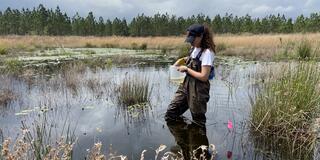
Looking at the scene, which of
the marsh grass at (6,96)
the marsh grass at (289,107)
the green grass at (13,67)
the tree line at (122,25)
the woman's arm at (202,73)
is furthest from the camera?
the tree line at (122,25)

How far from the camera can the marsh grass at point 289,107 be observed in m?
4.85

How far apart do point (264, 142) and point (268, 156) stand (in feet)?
1.51

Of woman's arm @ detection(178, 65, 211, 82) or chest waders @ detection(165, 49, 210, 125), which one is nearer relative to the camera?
woman's arm @ detection(178, 65, 211, 82)

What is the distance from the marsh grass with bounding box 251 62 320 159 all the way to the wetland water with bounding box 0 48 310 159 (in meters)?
0.35

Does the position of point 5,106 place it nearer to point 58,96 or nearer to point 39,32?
point 58,96

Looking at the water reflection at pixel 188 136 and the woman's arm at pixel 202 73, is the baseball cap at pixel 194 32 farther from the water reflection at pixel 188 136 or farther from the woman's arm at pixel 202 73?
the water reflection at pixel 188 136

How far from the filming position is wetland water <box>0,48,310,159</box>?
5075 millimetres

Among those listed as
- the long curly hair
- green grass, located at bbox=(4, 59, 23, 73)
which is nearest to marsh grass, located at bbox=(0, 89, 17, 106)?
green grass, located at bbox=(4, 59, 23, 73)

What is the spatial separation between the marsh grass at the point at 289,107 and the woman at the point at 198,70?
83cm

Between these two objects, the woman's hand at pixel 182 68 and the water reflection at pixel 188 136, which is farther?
the woman's hand at pixel 182 68

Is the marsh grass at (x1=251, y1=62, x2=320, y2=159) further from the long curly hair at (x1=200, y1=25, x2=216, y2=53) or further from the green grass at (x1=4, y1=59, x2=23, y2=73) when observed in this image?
the green grass at (x1=4, y1=59, x2=23, y2=73)

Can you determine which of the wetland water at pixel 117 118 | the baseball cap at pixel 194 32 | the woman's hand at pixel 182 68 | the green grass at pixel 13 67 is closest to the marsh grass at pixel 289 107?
the wetland water at pixel 117 118

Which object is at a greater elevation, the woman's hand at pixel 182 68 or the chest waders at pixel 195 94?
the woman's hand at pixel 182 68

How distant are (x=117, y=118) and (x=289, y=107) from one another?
310cm
